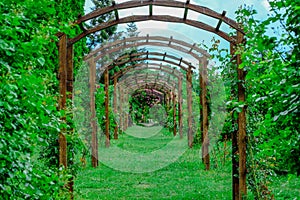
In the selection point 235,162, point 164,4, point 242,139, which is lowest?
point 235,162

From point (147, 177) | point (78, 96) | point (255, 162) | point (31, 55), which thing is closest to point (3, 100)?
point (31, 55)

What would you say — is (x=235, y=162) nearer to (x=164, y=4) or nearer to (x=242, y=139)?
(x=242, y=139)

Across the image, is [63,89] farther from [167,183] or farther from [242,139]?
[167,183]

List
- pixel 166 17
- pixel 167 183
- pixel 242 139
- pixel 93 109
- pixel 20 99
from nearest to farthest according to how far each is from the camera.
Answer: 1. pixel 20 99
2. pixel 242 139
3. pixel 166 17
4. pixel 167 183
5. pixel 93 109

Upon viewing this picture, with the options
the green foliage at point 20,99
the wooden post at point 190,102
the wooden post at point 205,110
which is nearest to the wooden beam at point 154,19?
the green foliage at point 20,99

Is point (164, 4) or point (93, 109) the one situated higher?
point (164, 4)

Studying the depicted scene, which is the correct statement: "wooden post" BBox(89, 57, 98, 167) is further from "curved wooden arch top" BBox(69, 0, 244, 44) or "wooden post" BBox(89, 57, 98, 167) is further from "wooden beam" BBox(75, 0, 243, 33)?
"wooden beam" BBox(75, 0, 243, 33)

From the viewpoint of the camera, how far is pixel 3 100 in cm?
254

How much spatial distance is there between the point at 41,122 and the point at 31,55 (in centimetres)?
43

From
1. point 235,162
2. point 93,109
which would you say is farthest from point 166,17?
point 93,109

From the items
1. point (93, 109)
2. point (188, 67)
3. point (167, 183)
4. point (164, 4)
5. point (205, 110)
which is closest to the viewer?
point (164, 4)

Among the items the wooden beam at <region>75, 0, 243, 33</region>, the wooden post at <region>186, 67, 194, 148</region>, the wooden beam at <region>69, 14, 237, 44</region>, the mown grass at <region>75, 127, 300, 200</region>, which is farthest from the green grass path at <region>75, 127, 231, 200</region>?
the wooden post at <region>186, 67, 194, 148</region>

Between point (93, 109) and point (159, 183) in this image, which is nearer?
point (159, 183)

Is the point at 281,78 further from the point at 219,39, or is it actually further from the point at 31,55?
the point at 219,39
